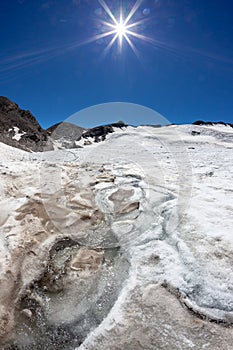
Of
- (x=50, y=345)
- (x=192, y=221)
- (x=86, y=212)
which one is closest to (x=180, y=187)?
(x=192, y=221)

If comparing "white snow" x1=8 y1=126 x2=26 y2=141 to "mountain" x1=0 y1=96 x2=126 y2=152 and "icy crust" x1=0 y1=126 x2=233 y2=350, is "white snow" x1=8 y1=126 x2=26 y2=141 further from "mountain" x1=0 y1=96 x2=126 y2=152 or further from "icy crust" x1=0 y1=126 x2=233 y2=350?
"icy crust" x1=0 y1=126 x2=233 y2=350

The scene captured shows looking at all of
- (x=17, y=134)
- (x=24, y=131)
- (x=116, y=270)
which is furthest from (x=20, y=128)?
(x=116, y=270)

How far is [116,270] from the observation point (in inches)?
104

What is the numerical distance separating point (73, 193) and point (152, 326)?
3657 mm

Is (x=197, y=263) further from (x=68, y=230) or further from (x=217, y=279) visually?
(x=68, y=230)

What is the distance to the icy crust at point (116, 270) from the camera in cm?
186

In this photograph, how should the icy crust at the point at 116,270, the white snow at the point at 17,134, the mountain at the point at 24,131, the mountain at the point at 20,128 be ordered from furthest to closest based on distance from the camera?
the white snow at the point at 17,134, the mountain at the point at 24,131, the mountain at the point at 20,128, the icy crust at the point at 116,270

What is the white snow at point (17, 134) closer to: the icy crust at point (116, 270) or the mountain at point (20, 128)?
the mountain at point (20, 128)

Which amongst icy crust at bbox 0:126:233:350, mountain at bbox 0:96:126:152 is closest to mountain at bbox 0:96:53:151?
mountain at bbox 0:96:126:152

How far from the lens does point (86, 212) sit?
4.22 m

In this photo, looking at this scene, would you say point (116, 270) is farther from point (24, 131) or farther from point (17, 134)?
point (24, 131)

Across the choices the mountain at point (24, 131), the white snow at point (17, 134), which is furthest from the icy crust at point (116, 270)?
the white snow at point (17, 134)

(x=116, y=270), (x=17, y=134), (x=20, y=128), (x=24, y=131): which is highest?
(x=20, y=128)

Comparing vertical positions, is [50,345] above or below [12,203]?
below
